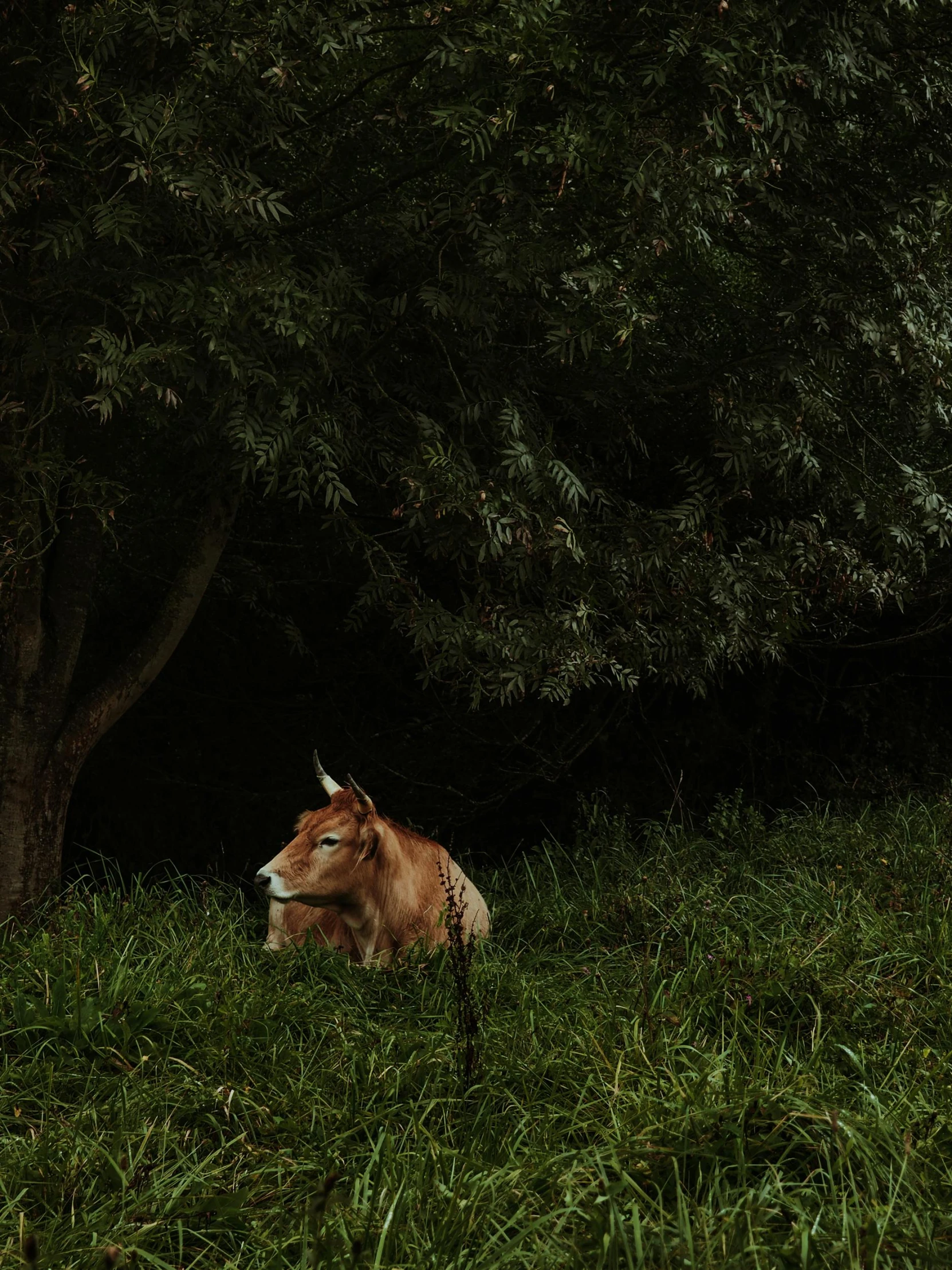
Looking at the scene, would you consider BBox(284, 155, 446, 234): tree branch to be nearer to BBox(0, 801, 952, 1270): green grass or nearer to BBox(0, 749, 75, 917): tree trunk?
BBox(0, 749, 75, 917): tree trunk

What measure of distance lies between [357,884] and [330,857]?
18 centimetres

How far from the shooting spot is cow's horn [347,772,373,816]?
5203 mm

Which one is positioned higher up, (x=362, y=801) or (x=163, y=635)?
(x=163, y=635)

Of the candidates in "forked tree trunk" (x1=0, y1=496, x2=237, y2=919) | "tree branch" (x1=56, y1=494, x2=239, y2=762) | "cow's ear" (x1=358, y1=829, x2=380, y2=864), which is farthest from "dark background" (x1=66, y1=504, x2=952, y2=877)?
"cow's ear" (x1=358, y1=829, x2=380, y2=864)

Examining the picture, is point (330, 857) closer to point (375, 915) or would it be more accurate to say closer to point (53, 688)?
point (375, 915)

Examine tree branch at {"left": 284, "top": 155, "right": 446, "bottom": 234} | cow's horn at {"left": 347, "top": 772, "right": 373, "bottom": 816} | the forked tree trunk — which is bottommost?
cow's horn at {"left": 347, "top": 772, "right": 373, "bottom": 816}

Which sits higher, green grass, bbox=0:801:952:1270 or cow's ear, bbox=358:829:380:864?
cow's ear, bbox=358:829:380:864

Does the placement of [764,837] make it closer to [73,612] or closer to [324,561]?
[324,561]

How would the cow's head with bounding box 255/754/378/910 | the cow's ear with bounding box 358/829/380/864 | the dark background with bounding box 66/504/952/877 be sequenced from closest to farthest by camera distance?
the cow's head with bounding box 255/754/378/910 < the cow's ear with bounding box 358/829/380/864 < the dark background with bounding box 66/504/952/877

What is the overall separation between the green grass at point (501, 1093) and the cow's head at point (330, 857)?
0.33m

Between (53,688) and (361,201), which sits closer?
(361,201)

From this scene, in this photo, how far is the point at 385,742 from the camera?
9.27m

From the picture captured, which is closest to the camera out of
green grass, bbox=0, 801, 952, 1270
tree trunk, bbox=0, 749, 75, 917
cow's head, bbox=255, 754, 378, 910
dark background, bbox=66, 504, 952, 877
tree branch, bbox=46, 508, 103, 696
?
green grass, bbox=0, 801, 952, 1270

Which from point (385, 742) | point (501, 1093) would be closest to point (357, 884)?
point (501, 1093)
